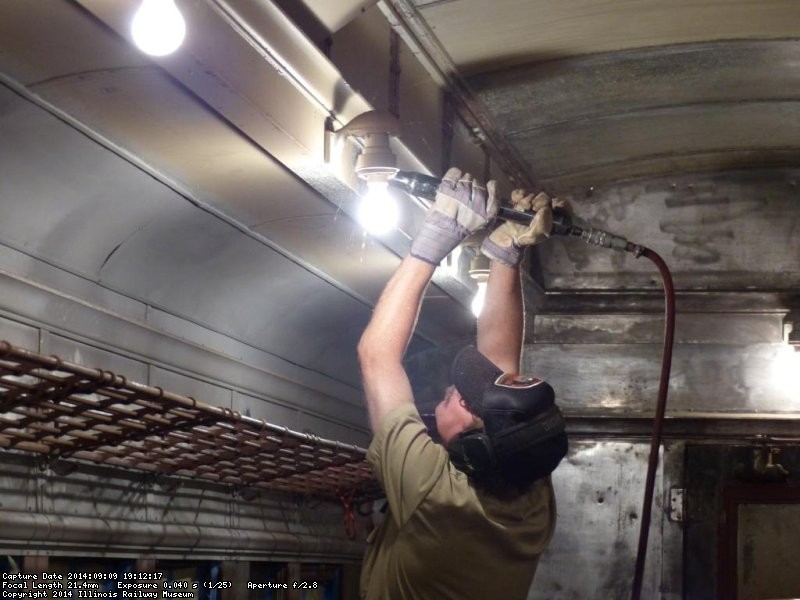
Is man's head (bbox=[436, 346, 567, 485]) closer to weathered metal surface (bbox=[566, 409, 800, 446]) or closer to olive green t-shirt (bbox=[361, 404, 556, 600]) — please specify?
olive green t-shirt (bbox=[361, 404, 556, 600])

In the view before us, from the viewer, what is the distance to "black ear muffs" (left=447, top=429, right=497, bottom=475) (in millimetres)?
2904

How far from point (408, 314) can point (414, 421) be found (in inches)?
12.5

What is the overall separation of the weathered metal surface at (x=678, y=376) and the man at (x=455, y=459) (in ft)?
10.1

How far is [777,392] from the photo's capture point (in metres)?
6.05

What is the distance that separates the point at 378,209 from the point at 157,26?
1283mm

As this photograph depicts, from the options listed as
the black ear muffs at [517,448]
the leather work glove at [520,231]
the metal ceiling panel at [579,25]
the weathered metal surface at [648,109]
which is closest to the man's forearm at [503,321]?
the leather work glove at [520,231]

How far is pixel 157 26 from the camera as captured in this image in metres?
2.74

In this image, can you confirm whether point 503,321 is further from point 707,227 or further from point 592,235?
point 707,227

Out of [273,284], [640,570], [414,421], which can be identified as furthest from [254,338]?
[414,421]

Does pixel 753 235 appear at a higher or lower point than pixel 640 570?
higher

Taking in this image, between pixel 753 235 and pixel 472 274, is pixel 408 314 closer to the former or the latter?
pixel 472 274

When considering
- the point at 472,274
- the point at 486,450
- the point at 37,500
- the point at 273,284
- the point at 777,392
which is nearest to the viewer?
the point at 486,450

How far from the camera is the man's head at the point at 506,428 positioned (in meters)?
2.92

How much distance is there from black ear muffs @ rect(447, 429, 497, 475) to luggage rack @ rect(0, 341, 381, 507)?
Answer: 3.15 ft
